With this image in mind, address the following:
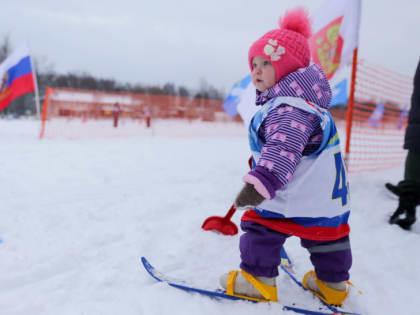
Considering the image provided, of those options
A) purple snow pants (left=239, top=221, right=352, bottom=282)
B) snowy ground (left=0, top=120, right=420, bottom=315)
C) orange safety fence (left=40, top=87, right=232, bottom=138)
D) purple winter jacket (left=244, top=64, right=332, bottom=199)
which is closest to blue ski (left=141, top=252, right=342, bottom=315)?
snowy ground (left=0, top=120, right=420, bottom=315)

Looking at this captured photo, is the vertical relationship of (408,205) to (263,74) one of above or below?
below

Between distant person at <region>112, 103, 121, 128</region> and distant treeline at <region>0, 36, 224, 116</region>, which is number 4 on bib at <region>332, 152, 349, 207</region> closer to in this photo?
distant person at <region>112, 103, 121, 128</region>

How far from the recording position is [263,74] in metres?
1.62

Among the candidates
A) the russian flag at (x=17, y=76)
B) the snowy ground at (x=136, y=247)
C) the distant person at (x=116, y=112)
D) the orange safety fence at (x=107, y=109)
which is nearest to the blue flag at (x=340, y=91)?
the snowy ground at (x=136, y=247)

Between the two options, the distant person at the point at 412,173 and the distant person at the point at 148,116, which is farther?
the distant person at the point at 148,116

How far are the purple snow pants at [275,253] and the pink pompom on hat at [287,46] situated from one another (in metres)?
0.82

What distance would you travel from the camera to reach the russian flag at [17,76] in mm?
9320

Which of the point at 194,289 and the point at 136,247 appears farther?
the point at 136,247

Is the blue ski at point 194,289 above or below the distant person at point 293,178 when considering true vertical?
below

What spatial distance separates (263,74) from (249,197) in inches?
27.6

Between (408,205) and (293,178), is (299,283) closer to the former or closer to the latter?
(293,178)

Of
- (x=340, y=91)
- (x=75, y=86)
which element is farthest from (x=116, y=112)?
(x=75, y=86)

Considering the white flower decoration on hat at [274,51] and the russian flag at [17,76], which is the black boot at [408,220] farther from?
the russian flag at [17,76]

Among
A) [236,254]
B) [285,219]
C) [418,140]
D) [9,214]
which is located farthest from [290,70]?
[9,214]
